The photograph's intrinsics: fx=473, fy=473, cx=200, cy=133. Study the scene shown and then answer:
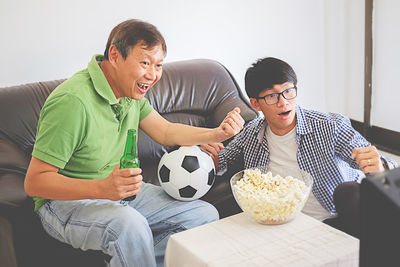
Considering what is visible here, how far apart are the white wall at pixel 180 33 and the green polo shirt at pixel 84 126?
94cm

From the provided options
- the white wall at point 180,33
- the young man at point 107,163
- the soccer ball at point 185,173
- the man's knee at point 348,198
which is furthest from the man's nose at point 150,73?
the white wall at point 180,33

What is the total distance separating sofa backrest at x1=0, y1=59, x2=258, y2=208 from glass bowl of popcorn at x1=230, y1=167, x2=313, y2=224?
925 mm

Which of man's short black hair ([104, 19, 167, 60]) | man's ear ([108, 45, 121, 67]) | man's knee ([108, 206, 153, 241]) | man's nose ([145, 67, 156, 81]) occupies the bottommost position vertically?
man's knee ([108, 206, 153, 241])

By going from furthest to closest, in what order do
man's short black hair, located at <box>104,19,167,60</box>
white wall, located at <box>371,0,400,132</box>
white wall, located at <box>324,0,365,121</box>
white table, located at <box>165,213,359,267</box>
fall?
white wall, located at <box>324,0,365,121</box> → white wall, located at <box>371,0,400,132</box> → man's short black hair, located at <box>104,19,167,60</box> → white table, located at <box>165,213,359,267</box>

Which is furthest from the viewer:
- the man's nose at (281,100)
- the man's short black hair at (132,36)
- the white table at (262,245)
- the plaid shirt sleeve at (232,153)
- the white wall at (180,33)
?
the white wall at (180,33)

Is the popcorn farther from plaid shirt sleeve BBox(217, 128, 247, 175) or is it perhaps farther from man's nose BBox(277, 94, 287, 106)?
plaid shirt sleeve BBox(217, 128, 247, 175)

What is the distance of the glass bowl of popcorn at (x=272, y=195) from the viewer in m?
1.61

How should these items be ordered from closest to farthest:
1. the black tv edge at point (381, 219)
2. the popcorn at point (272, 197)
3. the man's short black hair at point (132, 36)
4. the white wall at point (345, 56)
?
the black tv edge at point (381, 219) < the popcorn at point (272, 197) < the man's short black hair at point (132, 36) < the white wall at point (345, 56)

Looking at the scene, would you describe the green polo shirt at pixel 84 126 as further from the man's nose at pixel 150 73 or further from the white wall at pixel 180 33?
the white wall at pixel 180 33

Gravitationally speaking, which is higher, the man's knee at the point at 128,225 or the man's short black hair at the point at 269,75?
the man's short black hair at the point at 269,75

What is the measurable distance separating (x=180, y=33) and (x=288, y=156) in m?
1.51

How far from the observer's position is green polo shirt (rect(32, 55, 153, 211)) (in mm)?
1767

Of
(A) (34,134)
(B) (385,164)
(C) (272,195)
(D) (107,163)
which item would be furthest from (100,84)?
(B) (385,164)

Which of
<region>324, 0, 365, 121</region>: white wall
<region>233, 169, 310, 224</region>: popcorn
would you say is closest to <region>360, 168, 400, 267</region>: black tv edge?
<region>233, 169, 310, 224</region>: popcorn
